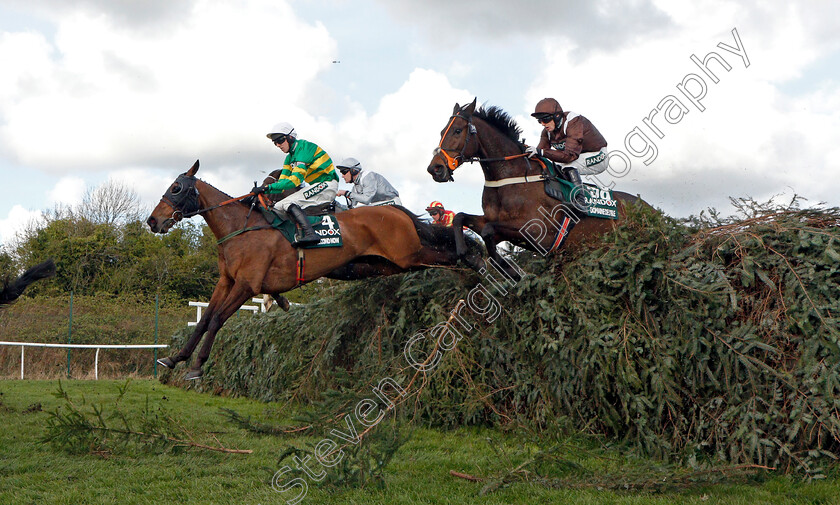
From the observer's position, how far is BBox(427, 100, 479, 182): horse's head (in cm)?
639

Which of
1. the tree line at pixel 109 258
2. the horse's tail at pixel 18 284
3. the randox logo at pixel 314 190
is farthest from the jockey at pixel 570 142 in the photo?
the tree line at pixel 109 258

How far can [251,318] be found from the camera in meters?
10.3

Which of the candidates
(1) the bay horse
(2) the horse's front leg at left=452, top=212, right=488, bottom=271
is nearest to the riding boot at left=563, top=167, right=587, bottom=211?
(2) the horse's front leg at left=452, top=212, right=488, bottom=271

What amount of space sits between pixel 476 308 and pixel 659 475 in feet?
8.51

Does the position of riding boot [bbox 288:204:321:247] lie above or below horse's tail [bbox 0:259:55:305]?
above

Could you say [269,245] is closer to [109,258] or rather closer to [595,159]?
[595,159]

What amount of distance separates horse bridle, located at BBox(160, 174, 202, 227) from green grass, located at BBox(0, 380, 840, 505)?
236cm

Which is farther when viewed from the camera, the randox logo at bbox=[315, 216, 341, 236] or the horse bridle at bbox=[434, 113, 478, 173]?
the randox logo at bbox=[315, 216, 341, 236]

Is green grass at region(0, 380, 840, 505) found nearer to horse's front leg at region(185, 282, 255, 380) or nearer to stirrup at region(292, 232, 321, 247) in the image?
horse's front leg at region(185, 282, 255, 380)

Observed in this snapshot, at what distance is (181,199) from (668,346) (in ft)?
17.4

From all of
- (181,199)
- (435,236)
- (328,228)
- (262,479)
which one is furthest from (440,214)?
(262,479)

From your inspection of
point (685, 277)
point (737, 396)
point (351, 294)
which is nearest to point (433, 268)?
point (351, 294)

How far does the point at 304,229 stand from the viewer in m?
7.29

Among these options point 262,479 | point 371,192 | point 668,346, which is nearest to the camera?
point 262,479
